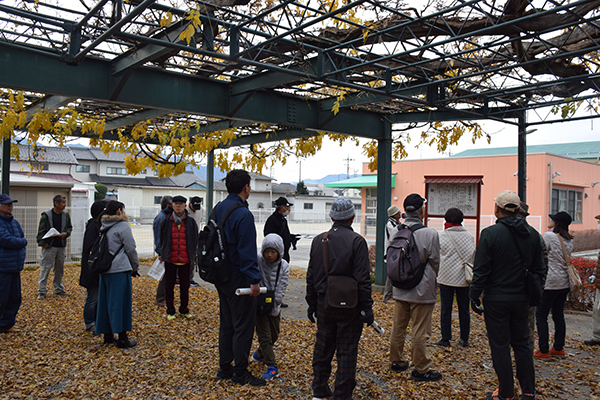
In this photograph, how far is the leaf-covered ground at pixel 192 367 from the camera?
449cm

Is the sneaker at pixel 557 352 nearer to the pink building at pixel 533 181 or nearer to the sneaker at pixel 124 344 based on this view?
the sneaker at pixel 124 344

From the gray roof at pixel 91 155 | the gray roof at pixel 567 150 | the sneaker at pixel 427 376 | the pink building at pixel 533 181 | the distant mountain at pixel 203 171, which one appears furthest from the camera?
the gray roof at pixel 91 155

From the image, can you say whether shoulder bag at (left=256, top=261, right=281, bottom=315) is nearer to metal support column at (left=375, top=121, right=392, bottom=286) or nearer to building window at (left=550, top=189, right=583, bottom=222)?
metal support column at (left=375, top=121, right=392, bottom=286)

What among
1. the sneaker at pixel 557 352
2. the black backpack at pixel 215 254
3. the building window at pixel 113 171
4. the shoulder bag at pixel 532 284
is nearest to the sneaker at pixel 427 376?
the shoulder bag at pixel 532 284

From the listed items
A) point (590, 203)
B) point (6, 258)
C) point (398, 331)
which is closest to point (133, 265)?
point (6, 258)

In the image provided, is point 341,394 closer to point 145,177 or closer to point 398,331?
point 398,331

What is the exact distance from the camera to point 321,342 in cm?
419

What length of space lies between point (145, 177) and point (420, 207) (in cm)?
5721

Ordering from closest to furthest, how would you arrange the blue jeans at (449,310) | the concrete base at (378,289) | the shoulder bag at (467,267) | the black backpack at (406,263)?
the black backpack at (406,263) → the shoulder bag at (467,267) → the blue jeans at (449,310) → the concrete base at (378,289)

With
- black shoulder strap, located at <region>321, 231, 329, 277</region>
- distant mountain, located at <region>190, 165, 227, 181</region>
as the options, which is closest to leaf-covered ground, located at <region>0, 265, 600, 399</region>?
black shoulder strap, located at <region>321, 231, 329, 277</region>

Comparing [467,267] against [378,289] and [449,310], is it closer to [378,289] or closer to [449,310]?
[449,310]

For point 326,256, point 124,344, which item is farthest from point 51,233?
point 326,256

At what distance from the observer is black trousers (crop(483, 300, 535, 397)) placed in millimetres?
4086

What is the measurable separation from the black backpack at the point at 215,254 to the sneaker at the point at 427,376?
218 centimetres
